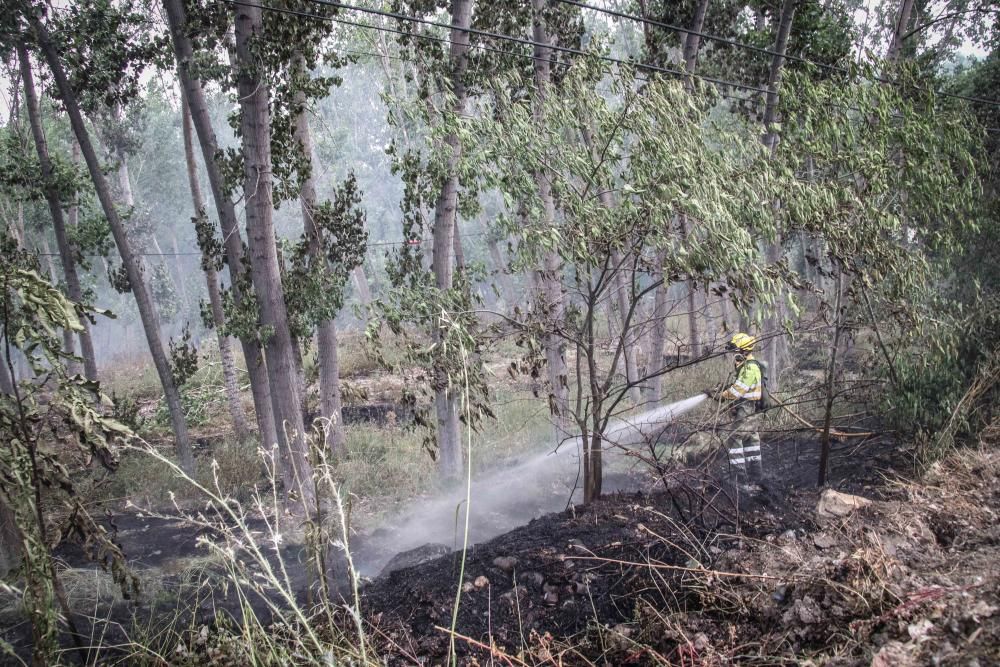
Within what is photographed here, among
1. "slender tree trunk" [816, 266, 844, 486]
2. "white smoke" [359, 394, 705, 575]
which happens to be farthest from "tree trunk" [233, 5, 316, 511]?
"slender tree trunk" [816, 266, 844, 486]

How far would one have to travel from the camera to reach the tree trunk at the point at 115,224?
10.1 meters

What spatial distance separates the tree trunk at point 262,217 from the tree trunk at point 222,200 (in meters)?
0.34

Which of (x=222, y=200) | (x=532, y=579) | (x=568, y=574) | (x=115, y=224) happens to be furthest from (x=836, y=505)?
(x=115, y=224)

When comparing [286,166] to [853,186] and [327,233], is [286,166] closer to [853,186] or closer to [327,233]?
[327,233]

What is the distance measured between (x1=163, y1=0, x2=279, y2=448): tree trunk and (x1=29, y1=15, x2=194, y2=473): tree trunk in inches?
65.7

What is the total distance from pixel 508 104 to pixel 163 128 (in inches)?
1718

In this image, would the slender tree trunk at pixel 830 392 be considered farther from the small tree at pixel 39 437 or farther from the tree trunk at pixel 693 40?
the small tree at pixel 39 437

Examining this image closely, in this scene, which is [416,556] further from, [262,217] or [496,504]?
[262,217]

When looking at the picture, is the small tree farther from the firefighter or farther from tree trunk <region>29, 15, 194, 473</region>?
tree trunk <region>29, 15, 194, 473</region>

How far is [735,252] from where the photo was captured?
5.59 meters

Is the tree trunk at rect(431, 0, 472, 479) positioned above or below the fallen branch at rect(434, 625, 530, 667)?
above

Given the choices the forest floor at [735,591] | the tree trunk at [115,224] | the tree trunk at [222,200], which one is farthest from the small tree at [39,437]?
the tree trunk at [115,224]

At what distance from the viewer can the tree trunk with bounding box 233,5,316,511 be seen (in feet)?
28.0

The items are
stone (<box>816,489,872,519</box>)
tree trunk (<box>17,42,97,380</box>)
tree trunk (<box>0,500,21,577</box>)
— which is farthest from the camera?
tree trunk (<box>17,42,97,380</box>)
